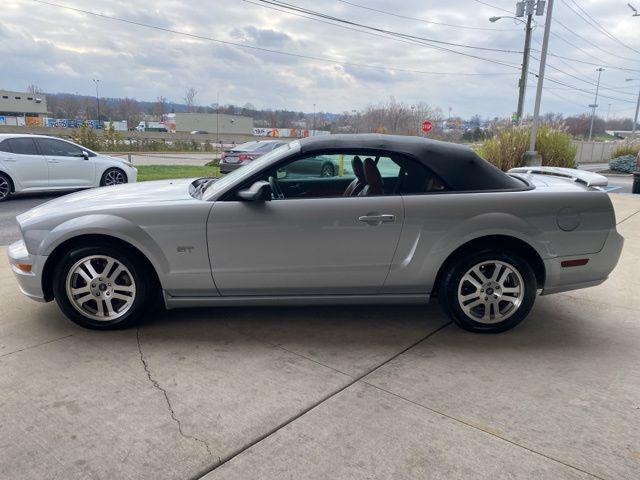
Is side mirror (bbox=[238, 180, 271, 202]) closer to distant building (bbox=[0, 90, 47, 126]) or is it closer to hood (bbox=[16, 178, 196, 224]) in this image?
hood (bbox=[16, 178, 196, 224])

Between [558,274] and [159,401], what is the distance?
301 centimetres

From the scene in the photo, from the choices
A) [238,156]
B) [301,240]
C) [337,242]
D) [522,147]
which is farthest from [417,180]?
[522,147]

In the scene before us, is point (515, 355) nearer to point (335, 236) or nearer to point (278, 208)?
point (335, 236)

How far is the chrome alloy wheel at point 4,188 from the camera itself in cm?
984

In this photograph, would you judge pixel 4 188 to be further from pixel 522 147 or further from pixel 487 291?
pixel 522 147

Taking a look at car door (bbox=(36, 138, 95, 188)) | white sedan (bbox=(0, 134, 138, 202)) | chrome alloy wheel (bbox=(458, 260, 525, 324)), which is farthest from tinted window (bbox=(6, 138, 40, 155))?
chrome alloy wheel (bbox=(458, 260, 525, 324))

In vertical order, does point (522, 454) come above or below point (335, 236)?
below

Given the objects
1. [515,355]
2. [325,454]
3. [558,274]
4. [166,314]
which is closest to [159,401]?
[325,454]

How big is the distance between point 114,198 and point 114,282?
69 centimetres

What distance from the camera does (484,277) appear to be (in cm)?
367

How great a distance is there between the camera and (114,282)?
359 centimetres

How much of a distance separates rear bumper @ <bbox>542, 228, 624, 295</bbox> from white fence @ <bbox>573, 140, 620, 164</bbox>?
99.0 feet

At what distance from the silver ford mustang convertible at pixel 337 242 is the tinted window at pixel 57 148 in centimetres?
773

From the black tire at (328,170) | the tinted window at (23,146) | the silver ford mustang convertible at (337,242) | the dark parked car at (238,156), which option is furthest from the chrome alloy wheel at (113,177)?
the black tire at (328,170)
